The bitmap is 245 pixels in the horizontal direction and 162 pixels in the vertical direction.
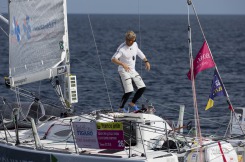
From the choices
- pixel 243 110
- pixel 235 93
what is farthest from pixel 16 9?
pixel 235 93

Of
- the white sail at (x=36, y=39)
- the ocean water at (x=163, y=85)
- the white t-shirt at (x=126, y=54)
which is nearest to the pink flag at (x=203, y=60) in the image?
the ocean water at (x=163, y=85)

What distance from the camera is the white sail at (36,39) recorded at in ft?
61.4

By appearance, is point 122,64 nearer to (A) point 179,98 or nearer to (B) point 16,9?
(B) point 16,9


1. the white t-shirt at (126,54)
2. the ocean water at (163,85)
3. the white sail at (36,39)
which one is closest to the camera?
the white t-shirt at (126,54)

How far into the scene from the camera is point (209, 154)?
16438 millimetres

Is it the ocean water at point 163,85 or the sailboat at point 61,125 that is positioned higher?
the sailboat at point 61,125

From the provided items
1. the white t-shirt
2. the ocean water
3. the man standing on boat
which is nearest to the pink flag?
the ocean water

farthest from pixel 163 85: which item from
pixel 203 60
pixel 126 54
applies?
pixel 203 60

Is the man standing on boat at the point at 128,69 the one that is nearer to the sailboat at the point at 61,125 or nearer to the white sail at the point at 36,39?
the sailboat at the point at 61,125

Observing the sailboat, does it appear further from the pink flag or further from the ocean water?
the pink flag

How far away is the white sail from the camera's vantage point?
18.7 m

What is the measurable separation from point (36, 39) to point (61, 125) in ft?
8.53

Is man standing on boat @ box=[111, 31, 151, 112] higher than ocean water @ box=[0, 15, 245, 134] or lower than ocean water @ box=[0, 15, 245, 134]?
higher

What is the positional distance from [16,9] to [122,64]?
294 centimetres
